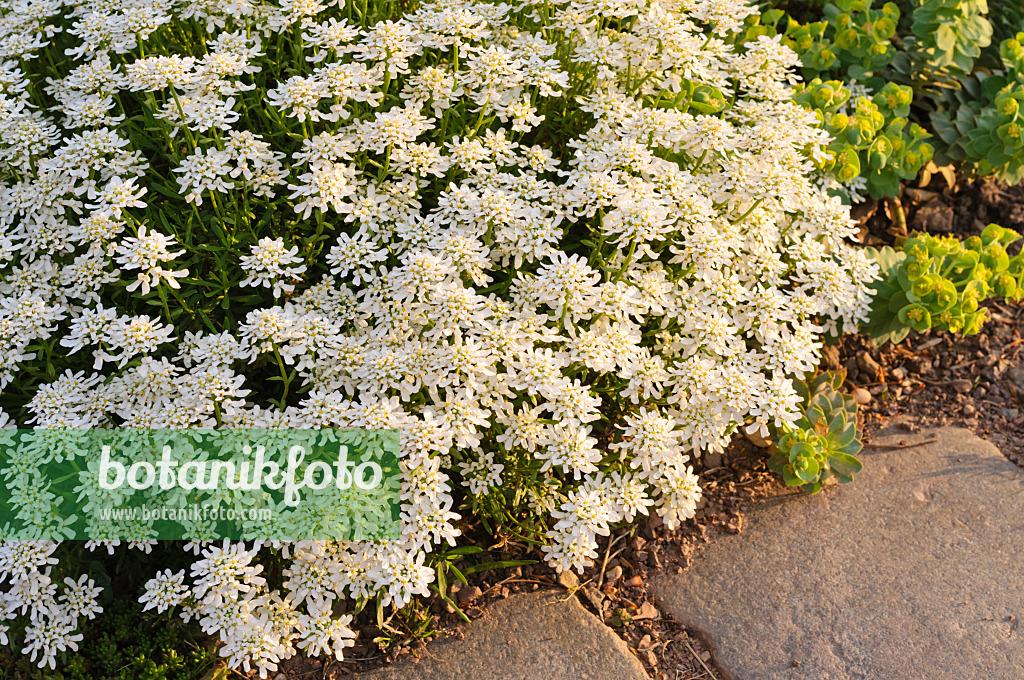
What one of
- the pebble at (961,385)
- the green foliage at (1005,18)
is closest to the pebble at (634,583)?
the pebble at (961,385)

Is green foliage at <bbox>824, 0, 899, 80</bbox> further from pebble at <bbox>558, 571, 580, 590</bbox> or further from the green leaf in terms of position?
pebble at <bbox>558, 571, 580, 590</bbox>

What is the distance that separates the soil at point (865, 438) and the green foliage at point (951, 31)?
72 centimetres

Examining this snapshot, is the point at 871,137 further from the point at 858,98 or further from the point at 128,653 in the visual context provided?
the point at 128,653

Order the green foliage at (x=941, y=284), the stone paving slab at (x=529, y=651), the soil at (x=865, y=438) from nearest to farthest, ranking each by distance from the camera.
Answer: the stone paving slab at (x=529, y=651), the soil at (x=865, y=438), the green foliage at (x=941, y=284)

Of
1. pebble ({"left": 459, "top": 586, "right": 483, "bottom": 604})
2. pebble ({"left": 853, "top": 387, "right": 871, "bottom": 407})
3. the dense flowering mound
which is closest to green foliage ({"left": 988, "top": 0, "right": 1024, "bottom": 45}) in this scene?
the dense flowering mound

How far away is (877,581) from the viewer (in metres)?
3.40

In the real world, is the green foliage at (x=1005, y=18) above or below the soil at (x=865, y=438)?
above

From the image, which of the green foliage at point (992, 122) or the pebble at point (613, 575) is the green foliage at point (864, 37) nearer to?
the green foliage at point (992, 122)

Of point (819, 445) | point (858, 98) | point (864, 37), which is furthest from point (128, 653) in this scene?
point (864, 37)

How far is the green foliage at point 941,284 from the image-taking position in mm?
3949

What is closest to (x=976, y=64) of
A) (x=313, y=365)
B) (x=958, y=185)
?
(x=958, y=185)

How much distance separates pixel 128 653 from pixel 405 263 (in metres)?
1.71

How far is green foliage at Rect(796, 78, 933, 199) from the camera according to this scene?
4152 millimetres

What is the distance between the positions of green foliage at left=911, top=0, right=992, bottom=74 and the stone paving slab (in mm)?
3824
